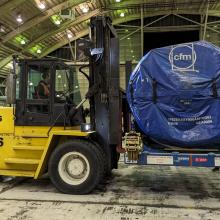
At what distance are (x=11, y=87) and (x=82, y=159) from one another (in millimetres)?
1907

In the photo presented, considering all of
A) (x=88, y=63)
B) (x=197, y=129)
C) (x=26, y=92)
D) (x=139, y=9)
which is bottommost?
(x=197, y=129)

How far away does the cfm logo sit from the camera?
6672 mm

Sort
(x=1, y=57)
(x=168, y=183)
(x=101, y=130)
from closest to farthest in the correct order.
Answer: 1. (x=101, y=130)
2. (x=168, y=183)
3. (x=1, y=57)

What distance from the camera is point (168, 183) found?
25.4 ft

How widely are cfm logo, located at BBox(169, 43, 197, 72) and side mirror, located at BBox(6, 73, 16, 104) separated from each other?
9.81 ft

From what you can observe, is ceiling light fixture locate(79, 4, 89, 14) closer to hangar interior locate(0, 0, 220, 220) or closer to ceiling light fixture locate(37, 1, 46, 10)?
ceiling light fixture locate(37, 1, 46, 10)

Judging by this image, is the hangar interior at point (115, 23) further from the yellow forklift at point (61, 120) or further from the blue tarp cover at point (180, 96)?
the blue tarp cover at point (180, 96)

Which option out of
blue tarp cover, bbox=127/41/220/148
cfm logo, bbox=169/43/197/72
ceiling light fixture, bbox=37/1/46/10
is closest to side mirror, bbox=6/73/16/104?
blue tarp cover, bbox=127/41/220/148

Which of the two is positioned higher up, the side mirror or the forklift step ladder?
the side mirror

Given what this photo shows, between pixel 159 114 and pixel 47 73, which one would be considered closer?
pixel 159 114

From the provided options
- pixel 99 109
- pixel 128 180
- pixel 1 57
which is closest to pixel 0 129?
pixel 99 109

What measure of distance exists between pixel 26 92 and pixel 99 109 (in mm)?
1529

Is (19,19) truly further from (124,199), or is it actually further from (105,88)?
(124,199)

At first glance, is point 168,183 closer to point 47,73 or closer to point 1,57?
point 47,73
